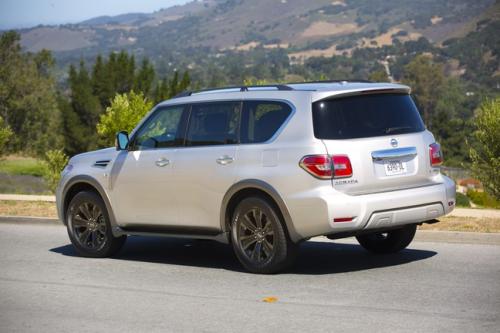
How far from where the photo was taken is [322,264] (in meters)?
9.73

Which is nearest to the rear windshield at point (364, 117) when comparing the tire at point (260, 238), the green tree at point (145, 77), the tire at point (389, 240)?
the tire at point (260, 238)

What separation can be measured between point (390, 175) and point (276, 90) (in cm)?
138

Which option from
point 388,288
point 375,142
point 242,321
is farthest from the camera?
point 375,142

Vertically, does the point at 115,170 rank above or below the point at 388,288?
above

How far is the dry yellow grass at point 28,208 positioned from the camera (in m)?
15.2

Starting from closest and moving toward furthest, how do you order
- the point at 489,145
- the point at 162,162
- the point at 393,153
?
the point at 393,153
the point at 162,162
the point at 489,145

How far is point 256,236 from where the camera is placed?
358 inches

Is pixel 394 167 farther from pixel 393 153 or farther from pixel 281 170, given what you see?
pixel 281 170

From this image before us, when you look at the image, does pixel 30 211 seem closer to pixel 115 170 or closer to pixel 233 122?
pixel 115 170

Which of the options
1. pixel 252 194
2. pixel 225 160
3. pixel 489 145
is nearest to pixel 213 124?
pixel 225 160

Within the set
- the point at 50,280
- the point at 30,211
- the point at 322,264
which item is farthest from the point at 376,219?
the point at 30,211

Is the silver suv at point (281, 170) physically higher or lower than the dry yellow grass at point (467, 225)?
higher

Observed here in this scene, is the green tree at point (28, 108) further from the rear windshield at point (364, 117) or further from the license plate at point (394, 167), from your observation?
the license plate at point (394, 167)

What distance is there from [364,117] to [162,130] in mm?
2390
